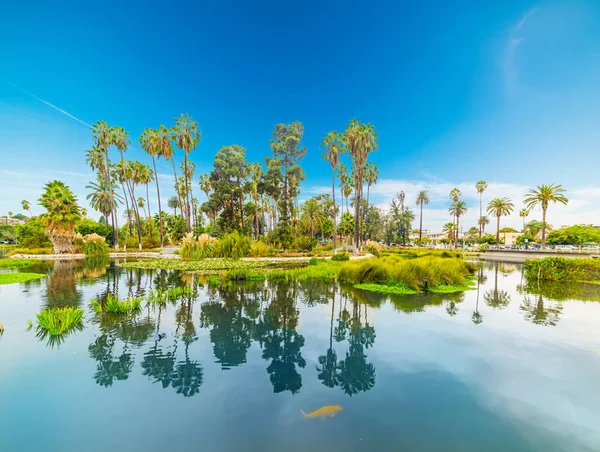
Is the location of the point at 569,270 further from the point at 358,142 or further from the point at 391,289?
the point at 358,142

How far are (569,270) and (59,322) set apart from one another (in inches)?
1159

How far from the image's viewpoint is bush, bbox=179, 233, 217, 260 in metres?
29.3

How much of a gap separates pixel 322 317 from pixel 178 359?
5458 mm

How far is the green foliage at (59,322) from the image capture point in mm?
8430

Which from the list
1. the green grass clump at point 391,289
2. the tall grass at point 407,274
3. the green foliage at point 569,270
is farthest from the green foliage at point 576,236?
the green grass clump at point 391,289

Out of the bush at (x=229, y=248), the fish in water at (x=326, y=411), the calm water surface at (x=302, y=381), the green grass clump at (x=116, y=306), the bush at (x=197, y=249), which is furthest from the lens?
the bush at (x=229, y=248)

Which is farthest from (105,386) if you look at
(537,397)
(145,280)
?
(145,280)

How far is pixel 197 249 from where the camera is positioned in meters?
29.7

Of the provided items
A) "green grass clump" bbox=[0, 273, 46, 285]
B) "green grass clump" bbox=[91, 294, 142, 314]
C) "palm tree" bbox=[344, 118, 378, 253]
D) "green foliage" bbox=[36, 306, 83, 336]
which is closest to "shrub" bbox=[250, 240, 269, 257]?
"palm tree" bbox=[344, 118, 378, 253]

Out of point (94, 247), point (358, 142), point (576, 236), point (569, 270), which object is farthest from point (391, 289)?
point (576, 236)

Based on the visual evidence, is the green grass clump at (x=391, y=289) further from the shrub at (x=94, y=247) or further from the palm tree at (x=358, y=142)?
the shrub at (x=94, y=247)

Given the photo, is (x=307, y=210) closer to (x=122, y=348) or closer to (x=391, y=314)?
(x=391, y=314)

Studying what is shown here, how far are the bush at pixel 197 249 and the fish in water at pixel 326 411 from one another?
86.8ft

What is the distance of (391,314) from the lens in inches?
431
